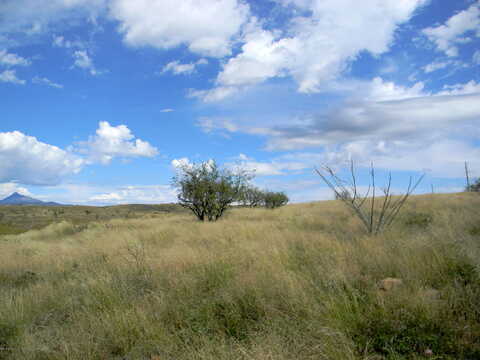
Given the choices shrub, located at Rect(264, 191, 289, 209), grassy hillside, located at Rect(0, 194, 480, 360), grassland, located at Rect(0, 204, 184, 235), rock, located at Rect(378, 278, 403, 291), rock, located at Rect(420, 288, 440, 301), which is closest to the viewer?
grassy hillside, located at Rect(0, 194, 480, 360)

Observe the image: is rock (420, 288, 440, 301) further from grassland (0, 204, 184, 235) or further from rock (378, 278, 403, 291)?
grassland (0, 204, 184, 235)

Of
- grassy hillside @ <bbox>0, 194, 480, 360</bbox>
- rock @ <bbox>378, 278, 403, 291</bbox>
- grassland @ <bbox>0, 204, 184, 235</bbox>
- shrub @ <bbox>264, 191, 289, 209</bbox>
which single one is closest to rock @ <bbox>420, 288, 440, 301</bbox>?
grassy hillside @ <bbox>0, 194, 480, 360</bbox>

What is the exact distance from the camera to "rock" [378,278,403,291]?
396 cm

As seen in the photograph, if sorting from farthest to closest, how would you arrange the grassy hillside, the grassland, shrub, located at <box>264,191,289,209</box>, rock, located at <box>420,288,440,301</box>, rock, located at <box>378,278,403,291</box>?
1. shrub, located at <box>264,191,289,209</box>
2. the grassland
3. rock, located at <box>378,278,403,291</box>
4. rock, located at <box>420,288,440,301</box>
5. the grassy hillside

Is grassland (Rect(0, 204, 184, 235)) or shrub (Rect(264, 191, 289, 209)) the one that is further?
shrub (Rect(264, 191, 289, 209))

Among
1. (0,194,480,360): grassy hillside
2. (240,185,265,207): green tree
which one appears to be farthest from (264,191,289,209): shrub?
(0,194,480,360): grassy hillside

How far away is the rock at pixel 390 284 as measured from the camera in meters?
3.96

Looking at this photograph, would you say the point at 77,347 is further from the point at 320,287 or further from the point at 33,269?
the point at 33,269

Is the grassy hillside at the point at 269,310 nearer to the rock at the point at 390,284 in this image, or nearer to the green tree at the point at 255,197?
the rock at the point at 390,284

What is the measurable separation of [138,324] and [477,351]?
366 cm

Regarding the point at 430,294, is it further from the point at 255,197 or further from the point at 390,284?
the point at 255,197

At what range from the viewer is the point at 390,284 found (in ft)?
13.2

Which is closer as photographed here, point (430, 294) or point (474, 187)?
point (430, 294)

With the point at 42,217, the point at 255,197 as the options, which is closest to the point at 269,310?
the point at 255,197
